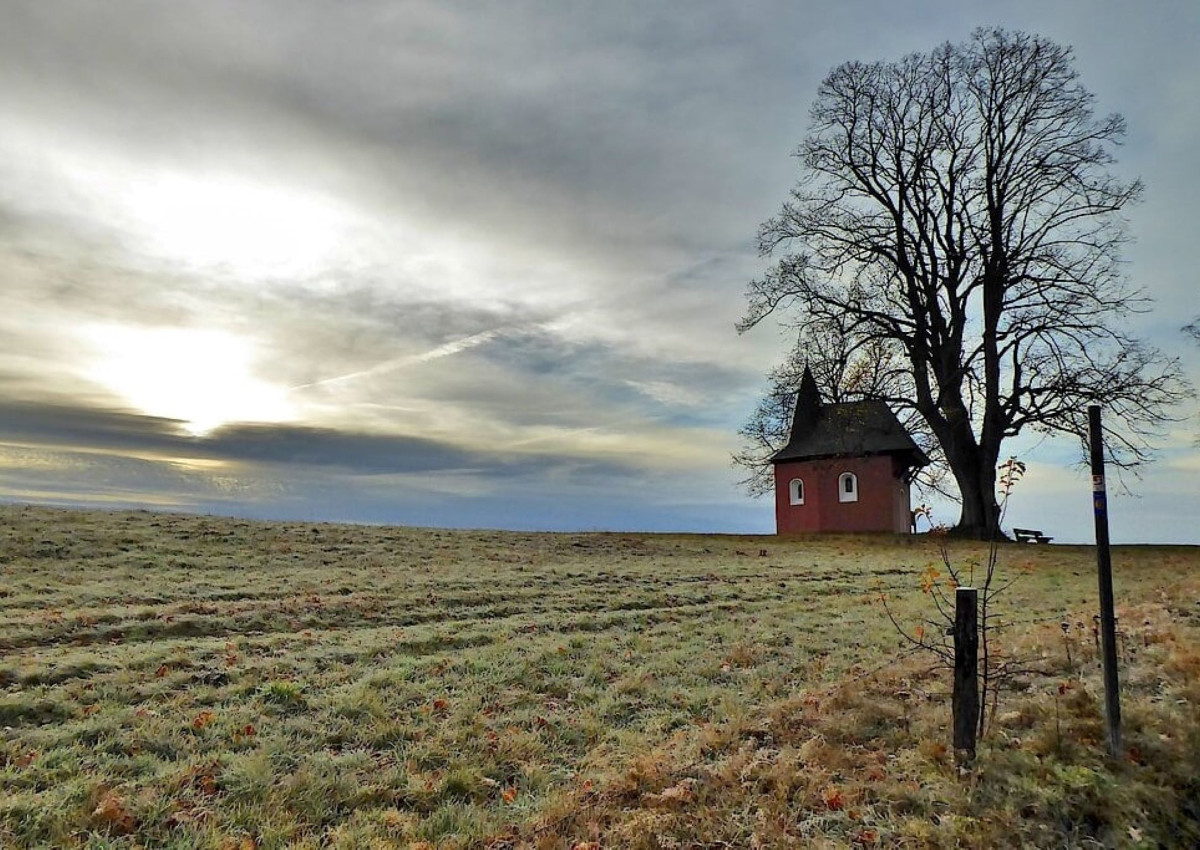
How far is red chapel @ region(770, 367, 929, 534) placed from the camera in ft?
114

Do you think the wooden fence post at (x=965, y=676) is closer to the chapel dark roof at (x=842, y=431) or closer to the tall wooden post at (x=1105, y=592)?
the tall wooden post at (x=1105, y=592)

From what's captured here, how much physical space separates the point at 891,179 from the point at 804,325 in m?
7.70

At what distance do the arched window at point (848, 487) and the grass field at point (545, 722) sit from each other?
2037 cm

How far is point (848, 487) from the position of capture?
35.9 metres

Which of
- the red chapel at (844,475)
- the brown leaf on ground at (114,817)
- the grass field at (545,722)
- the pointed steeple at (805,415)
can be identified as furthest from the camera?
the pointed steeple at (805,415)

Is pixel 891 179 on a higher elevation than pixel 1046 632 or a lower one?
higher

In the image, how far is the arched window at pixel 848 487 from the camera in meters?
35.6

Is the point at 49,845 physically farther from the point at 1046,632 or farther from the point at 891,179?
the point at 891,179

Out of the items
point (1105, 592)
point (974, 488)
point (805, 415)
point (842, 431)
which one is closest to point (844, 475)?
point (805, 415)

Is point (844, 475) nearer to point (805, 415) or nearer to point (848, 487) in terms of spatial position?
point (848, 487)

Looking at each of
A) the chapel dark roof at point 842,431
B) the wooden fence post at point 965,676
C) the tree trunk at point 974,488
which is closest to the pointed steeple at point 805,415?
the chapel dark roof at point 842,431

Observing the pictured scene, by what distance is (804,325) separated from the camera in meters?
30.4

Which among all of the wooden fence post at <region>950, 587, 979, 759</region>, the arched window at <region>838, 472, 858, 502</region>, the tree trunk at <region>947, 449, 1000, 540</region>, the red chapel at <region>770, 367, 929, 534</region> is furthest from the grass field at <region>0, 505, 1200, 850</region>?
Result: the arched window at <region>838, 472, 858, 502</region>

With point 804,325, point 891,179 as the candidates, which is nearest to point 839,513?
point 804,325
